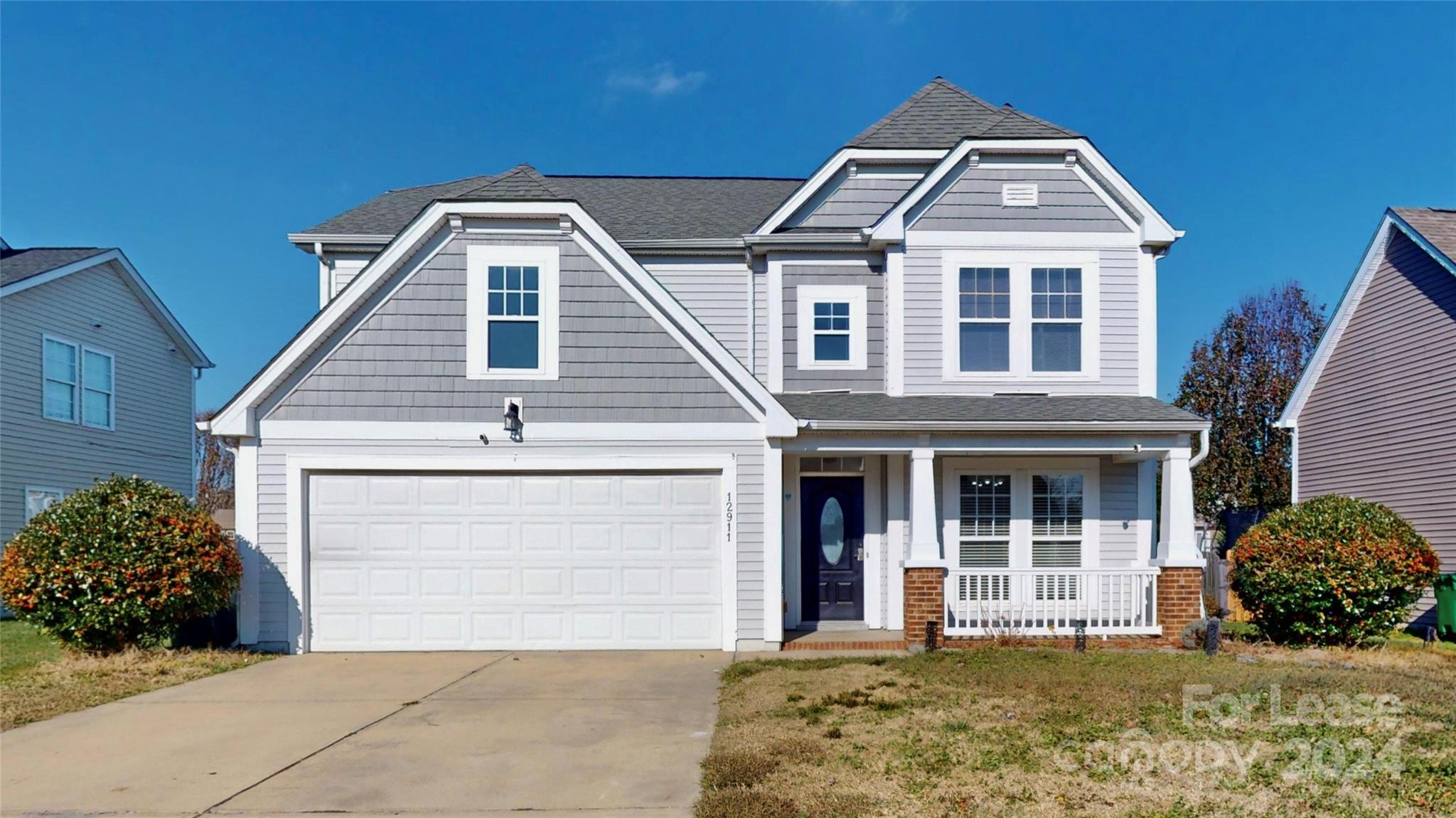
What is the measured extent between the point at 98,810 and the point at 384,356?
686cm

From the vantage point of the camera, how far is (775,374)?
13.8 meters

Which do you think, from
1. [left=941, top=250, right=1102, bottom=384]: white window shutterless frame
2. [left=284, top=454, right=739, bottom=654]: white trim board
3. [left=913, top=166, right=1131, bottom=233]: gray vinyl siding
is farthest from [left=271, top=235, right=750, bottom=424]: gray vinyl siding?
[left=913, top=166, right=1131, bottom=233]: gray vinyl siding

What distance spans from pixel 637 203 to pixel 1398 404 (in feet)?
41.7

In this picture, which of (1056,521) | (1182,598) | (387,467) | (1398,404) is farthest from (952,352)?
(1398,404)

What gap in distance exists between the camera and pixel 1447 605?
42.5ft

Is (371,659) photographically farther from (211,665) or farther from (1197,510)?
(1197,510)

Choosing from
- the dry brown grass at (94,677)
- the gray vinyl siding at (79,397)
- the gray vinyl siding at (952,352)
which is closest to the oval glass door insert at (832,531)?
the gray vinyl siding at (952,352)

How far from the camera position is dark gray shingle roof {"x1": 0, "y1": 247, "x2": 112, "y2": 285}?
17781 mm

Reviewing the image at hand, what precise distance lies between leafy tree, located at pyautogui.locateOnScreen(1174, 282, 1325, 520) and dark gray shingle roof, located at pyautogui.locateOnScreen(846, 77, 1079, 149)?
42.4 feet

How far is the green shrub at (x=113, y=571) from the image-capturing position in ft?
35.1

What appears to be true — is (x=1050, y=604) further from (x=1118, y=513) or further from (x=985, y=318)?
(x=985, y=318)

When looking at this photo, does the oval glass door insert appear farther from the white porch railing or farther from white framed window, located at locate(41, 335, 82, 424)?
white framed window, located at locate(41, 335, 82, 424)

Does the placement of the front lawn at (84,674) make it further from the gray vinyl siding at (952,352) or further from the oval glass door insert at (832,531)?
the gray vinyl siding at (952,352)

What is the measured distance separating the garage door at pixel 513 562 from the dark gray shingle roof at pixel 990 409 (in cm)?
196
